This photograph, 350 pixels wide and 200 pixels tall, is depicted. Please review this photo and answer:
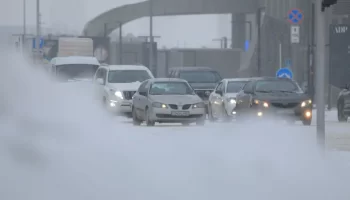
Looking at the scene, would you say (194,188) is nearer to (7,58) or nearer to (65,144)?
(65,144)

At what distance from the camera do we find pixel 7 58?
8.13 m

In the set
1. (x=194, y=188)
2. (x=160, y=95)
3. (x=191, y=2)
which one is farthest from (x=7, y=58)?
(x=191, y=2)

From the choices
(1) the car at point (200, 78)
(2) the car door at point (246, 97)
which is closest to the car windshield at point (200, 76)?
(1) the car at point (200, 78)

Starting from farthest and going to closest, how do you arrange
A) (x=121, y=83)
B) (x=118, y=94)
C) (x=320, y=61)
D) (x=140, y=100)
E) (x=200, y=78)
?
(x=200, y=78), (x=121, y=83), (x=118, y=94), (x=140, y=100), (x=320, y=61)

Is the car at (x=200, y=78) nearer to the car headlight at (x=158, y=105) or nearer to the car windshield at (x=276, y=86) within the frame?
the car windshield at (x=276, y=86)

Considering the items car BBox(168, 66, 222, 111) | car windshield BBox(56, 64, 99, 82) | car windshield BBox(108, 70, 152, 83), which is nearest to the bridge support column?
car BBox(168, 66, 222, 111)

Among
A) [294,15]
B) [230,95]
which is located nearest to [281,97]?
[230,95]

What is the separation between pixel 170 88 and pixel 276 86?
10.4 ft

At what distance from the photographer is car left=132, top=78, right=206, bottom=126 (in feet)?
98.6

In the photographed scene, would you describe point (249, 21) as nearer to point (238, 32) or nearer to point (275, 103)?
point (238, 32)

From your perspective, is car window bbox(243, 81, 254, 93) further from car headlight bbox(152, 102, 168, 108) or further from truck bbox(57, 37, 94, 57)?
truck bbox(57, 37, 94, 57)

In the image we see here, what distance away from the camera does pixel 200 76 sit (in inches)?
1640

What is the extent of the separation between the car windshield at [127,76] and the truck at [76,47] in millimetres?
23888

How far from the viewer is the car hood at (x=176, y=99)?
30.3 m
